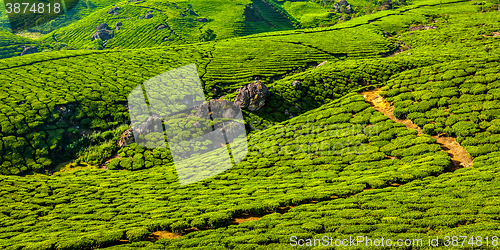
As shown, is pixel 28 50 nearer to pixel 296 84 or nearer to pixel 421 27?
pixel 296 84

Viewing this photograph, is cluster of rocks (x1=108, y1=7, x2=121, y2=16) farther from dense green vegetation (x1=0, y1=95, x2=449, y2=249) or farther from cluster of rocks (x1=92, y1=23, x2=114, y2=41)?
dense green vegetation (x1=0, y1=95, x2=449, y2=249)

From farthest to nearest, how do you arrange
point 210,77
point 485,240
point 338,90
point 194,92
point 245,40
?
point 245,40 → point 210,77 → point 194,92 → point 338,90 → point 485,240

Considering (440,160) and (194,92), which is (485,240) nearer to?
(440,160)

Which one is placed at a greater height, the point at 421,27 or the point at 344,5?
the point at 344,5

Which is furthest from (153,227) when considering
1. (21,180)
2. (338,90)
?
(338,90)

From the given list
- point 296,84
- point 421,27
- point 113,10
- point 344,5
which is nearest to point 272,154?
point 296,84

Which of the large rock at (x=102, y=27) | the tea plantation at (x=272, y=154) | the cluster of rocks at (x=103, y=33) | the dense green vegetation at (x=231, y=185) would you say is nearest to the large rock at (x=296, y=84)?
the tea plantation at (x=272, y=154)
